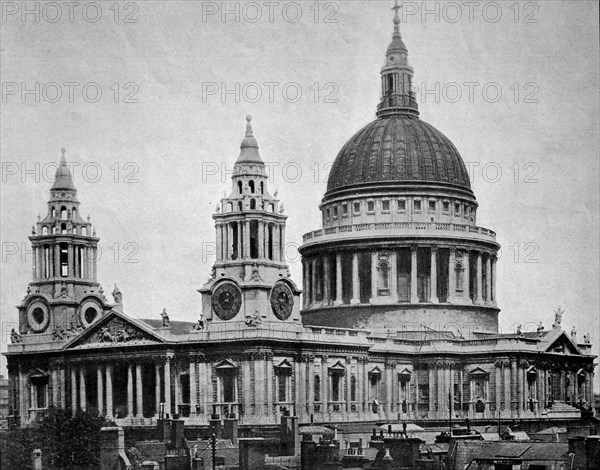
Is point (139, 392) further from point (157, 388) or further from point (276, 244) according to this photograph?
point (276, 244)

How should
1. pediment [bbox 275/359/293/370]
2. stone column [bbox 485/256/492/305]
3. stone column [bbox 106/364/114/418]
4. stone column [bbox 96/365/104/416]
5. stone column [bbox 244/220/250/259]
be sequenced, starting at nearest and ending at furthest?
pediment [bbox 275/359/293/370] → stone column [bbox 244/220/250/259] → stone column [bbox 106/364/114/418] → stone column [bbox 96/365/104/416] → stone column [bbox 485/256/492/305]

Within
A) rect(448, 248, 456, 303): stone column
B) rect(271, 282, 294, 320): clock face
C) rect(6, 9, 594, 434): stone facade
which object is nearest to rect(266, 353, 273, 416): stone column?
rect(6, 9, 594, 434): stone facade

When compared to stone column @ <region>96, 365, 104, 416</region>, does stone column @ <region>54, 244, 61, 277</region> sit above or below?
above

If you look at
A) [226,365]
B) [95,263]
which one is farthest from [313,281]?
[226,365]

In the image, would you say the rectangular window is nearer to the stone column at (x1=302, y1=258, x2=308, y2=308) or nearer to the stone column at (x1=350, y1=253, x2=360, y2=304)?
the stone column at (x1=350, y1=253, x2=360, y2=304)

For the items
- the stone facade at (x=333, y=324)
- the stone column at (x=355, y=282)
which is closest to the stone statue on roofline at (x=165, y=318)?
the stone facade at (x=333, y=324)

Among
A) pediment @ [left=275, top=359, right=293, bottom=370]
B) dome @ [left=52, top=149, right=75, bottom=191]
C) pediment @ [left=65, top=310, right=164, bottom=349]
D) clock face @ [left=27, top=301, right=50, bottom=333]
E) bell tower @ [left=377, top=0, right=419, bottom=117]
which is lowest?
pediment @ [left=275, top=359, right=293, bottom=370]
